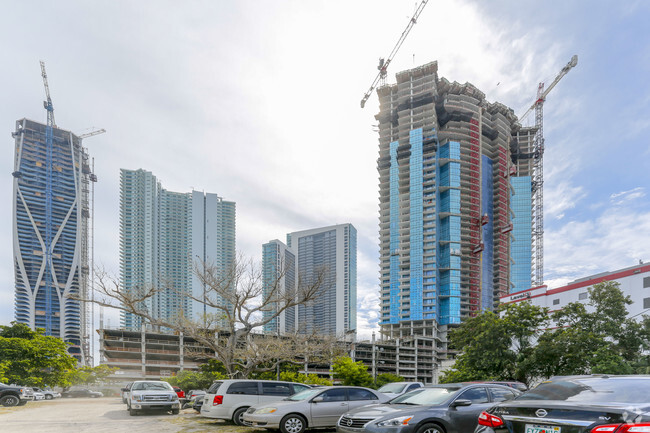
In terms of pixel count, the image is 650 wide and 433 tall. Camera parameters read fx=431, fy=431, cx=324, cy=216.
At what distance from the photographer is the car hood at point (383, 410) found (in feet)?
25.1

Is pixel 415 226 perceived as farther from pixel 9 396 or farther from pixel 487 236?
pixel 9 396

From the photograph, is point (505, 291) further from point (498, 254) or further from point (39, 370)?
point (39, 370)

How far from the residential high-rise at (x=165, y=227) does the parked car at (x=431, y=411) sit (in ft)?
280

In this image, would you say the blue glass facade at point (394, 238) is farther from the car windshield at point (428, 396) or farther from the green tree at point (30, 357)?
the car windshield at point (428, 396)

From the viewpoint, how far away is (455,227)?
10194 cm

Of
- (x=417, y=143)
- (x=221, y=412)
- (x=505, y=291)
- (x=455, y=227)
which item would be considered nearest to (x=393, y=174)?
(x=417, y=143)

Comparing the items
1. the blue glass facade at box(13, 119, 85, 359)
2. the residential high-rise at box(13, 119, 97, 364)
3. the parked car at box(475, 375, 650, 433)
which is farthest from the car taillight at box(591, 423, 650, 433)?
the residential high-rise at box(13, 119, 97, 364)

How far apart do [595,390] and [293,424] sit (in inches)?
282

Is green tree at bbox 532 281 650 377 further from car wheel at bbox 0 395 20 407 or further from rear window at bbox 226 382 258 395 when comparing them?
car wheel at bbox 0 395 20 407

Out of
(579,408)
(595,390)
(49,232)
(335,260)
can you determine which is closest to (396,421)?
(595,390)

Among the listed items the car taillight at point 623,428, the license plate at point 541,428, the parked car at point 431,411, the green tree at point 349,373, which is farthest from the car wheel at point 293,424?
the green tree at point 349,373

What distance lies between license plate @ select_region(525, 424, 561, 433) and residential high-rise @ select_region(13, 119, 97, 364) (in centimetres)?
11667

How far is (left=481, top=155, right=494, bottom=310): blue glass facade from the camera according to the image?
105 meters

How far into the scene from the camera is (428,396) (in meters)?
8.25
